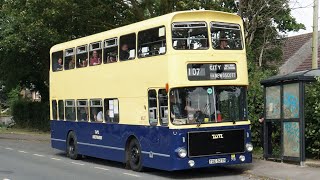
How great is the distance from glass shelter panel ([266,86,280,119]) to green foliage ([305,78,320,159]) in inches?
31.6

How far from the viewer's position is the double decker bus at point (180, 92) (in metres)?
13.2

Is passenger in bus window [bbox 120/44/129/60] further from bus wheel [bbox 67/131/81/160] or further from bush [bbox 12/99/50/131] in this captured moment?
bush [bbox 12/99/50/131]

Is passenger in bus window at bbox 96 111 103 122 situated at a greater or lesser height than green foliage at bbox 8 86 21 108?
lesser

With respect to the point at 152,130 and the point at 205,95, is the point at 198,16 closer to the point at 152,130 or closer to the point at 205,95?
the point at 205,95

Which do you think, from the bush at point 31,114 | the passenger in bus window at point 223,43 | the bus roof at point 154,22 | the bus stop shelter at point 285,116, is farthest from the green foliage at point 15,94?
the passenger in bus window at point 223,43

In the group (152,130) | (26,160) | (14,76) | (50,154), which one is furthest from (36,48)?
(152,130)

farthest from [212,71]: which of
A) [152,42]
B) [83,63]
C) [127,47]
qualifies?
[83,63]

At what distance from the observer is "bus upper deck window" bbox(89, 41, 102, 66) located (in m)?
17.1

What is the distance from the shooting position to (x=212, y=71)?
13594 mm

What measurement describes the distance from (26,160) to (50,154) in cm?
286

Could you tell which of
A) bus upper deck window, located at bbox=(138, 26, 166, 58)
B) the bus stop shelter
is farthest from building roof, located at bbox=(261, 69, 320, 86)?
bus upper deck window, located at bbox=(138, 26, 166, 58)

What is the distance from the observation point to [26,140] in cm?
3155

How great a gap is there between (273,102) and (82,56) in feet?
22.4

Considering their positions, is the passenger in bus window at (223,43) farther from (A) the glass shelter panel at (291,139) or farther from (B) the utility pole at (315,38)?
(B) the utility pole at (315,38)
